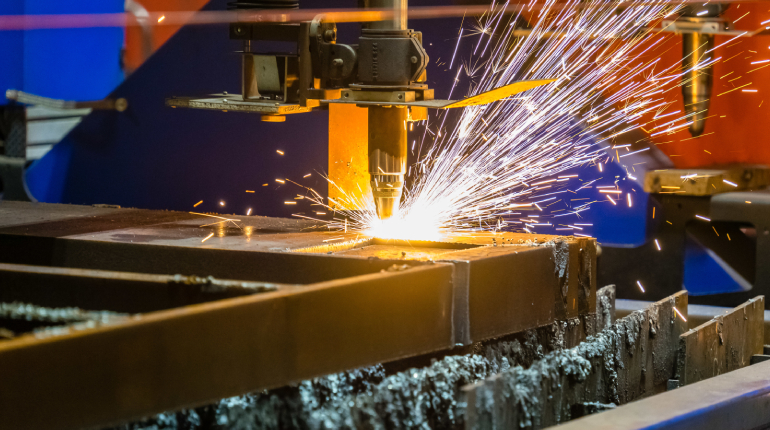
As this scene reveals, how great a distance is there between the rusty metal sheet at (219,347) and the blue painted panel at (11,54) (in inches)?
136

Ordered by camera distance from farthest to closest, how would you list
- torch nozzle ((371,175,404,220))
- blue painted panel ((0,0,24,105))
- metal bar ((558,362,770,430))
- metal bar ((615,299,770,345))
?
blue painted panel ((0,0,24,105)) < metal bar ((615,299,770,345)) < torch nozzle ((371,175,404,220)) < metal bar ((558,362,770,430))

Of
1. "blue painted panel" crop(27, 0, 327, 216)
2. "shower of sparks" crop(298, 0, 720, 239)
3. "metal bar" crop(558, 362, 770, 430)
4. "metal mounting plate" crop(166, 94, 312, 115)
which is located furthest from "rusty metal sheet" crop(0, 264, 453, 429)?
"blue painted panel" crop(27, 0, 327, 216)

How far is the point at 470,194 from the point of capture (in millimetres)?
3324

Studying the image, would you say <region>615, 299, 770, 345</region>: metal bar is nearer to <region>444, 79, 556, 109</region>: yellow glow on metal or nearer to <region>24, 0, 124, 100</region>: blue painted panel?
<region>444, 79, 556, 109</region>: yellow glow on metal

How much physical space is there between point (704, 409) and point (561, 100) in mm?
2035

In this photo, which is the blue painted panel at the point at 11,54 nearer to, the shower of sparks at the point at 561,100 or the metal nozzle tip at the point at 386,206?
the shower of sparks at the point at 561,100

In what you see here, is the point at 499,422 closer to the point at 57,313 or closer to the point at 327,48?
the point at 57,313

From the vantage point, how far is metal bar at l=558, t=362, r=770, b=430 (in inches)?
72.1

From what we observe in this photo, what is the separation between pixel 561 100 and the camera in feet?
12.4

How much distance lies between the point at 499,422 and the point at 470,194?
5.05ft

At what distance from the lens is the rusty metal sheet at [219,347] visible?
52.3 inches

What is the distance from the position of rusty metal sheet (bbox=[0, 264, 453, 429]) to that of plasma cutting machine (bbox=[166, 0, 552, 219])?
0.48m

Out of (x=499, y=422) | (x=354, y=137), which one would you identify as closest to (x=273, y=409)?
(x=499, y=422)

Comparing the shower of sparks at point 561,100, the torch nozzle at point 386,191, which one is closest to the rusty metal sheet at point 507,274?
the torch nozzle at point 386,191
